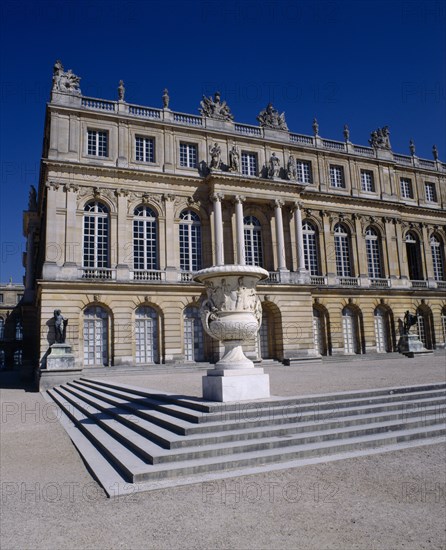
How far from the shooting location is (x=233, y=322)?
31.3 feet

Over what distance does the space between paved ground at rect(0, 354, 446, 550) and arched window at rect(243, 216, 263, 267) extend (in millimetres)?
22183

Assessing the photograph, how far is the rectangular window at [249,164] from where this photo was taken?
98.2 ft

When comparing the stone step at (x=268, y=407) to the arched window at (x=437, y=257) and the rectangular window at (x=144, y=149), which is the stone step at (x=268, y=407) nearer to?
the rectangular window at (x=144, y=149)

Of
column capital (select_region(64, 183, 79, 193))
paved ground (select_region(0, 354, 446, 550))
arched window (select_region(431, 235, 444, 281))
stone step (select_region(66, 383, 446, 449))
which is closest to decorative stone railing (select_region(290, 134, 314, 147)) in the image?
arched window (select_region(431, 235, 444, 281))

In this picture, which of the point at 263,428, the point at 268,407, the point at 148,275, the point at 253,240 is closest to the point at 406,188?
the point at 253,240

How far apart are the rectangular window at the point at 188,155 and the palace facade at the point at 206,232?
7 cm

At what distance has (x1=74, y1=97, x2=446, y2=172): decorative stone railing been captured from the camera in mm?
26772

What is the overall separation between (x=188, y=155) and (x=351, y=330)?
52.2ft

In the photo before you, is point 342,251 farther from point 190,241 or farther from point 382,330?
point 190,241

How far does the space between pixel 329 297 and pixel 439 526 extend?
→ 2606 cm

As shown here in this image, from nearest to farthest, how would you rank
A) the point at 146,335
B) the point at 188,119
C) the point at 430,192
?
the point at 146,335
the point at 188,119
the point at 430,192

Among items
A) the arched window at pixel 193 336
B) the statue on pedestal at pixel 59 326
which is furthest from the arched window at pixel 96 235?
the arched window at pixel 193 336

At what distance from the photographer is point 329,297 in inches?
1190

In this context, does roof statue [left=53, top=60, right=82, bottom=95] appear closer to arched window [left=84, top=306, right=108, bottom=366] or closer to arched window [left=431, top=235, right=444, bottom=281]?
arched window [left=84, top=306, right=108, bottom=366]
